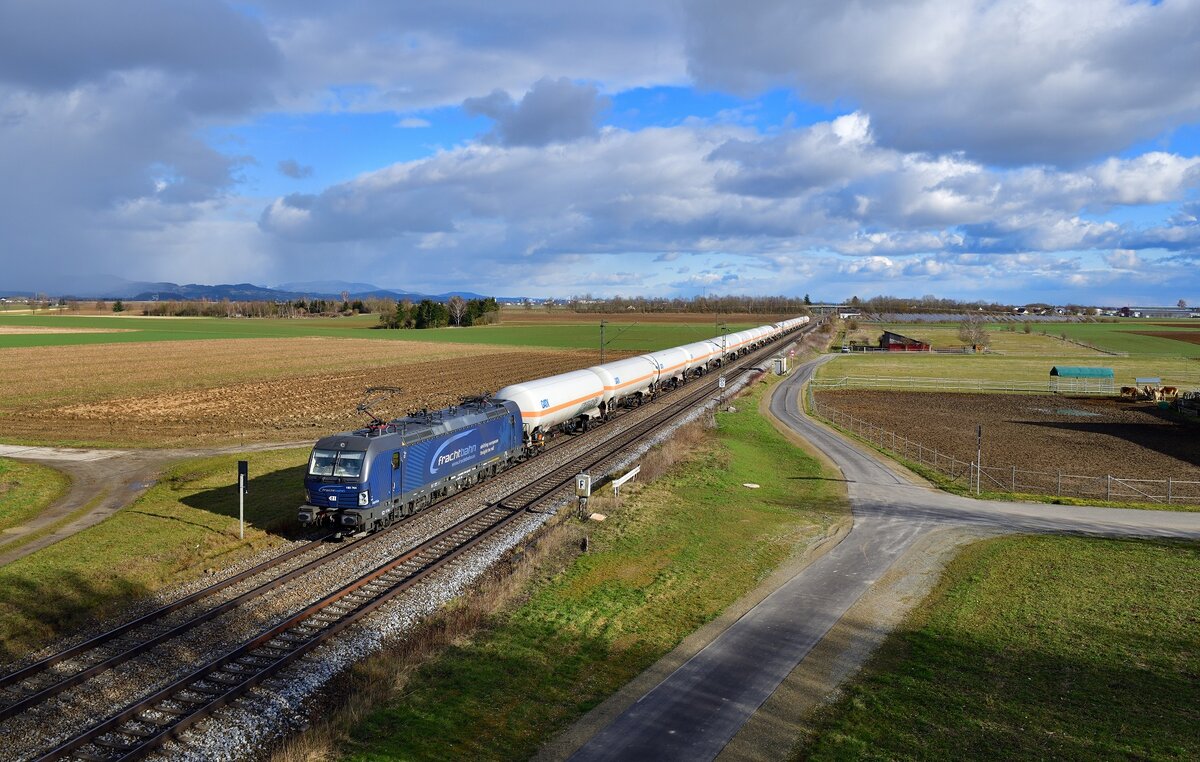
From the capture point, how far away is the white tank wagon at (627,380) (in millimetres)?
49562

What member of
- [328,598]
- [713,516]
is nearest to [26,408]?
[328,598]

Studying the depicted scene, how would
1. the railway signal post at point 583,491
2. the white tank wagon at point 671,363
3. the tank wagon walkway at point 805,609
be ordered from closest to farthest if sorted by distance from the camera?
1. the tank wagon walkway at point 805,609
2. the railway signal post at point 583,491
3. the white tank wagon at point 671,363

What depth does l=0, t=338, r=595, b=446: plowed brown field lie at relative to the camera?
48219mm

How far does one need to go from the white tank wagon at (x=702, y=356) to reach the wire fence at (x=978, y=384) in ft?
37.1

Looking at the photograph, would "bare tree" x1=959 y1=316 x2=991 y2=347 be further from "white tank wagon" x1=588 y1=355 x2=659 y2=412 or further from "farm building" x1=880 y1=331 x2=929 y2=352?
"white tank wagon" x1=588 y1=355 x2=659 y2=412

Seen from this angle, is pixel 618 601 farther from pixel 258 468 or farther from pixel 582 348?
pixel 582 348

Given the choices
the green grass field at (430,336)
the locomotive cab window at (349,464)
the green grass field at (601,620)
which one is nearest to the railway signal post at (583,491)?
the green grass field at (601,620)

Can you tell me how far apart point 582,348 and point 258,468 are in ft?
305

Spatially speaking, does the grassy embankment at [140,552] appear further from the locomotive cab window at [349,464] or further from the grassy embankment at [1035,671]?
the grassy embankment at [1035,671]

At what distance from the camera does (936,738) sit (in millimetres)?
13281

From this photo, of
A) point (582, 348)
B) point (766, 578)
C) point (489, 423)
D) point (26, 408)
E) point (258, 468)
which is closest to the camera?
point (766, 578)

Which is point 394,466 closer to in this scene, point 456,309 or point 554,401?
point 554,401

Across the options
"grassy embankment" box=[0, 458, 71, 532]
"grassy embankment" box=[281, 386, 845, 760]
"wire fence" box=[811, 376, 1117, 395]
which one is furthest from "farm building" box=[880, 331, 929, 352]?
"grassy embankment" box=[0, 458, 71, 532]

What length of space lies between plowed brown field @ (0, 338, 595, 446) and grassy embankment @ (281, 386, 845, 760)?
2828 centimetres
